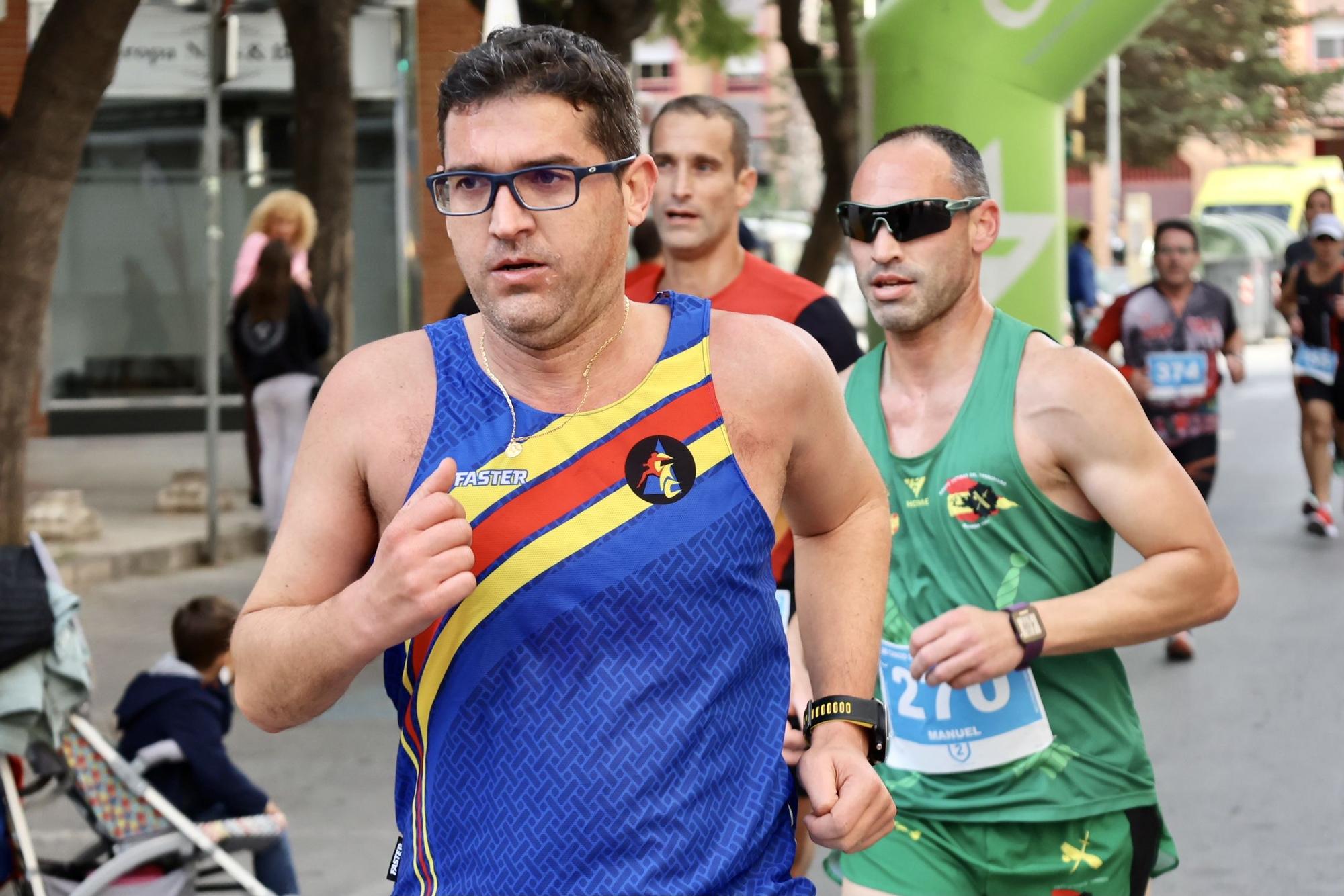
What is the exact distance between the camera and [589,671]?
243 cm

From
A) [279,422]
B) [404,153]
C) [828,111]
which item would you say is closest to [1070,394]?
[828,111]

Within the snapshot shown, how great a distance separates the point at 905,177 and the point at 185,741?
2613mm

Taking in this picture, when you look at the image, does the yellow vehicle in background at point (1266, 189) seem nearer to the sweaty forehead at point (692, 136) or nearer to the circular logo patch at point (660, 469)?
the sweaty forehead at point (692, 136)

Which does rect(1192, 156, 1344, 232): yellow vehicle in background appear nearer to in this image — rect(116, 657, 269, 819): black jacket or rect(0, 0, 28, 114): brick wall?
rect(0, 0, 28, 114): brick wall

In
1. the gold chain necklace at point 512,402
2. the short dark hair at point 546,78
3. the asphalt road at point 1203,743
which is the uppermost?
the short dark hair at point 546,78

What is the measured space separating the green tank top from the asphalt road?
8.47 ft

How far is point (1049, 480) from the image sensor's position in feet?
12.2

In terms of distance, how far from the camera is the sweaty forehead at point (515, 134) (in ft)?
8.10

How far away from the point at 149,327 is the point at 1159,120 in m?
26.6

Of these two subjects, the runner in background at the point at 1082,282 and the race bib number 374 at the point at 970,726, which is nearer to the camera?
the race bib number 374 at the point at 970,726

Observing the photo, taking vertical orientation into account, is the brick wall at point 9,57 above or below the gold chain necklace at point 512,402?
above

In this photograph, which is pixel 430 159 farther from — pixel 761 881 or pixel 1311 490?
pixel 761 881

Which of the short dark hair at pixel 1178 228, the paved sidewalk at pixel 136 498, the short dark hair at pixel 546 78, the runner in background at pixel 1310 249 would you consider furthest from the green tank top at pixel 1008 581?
the runner in background at pixel 1310 249

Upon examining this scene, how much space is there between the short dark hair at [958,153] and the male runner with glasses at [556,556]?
1.63 m
